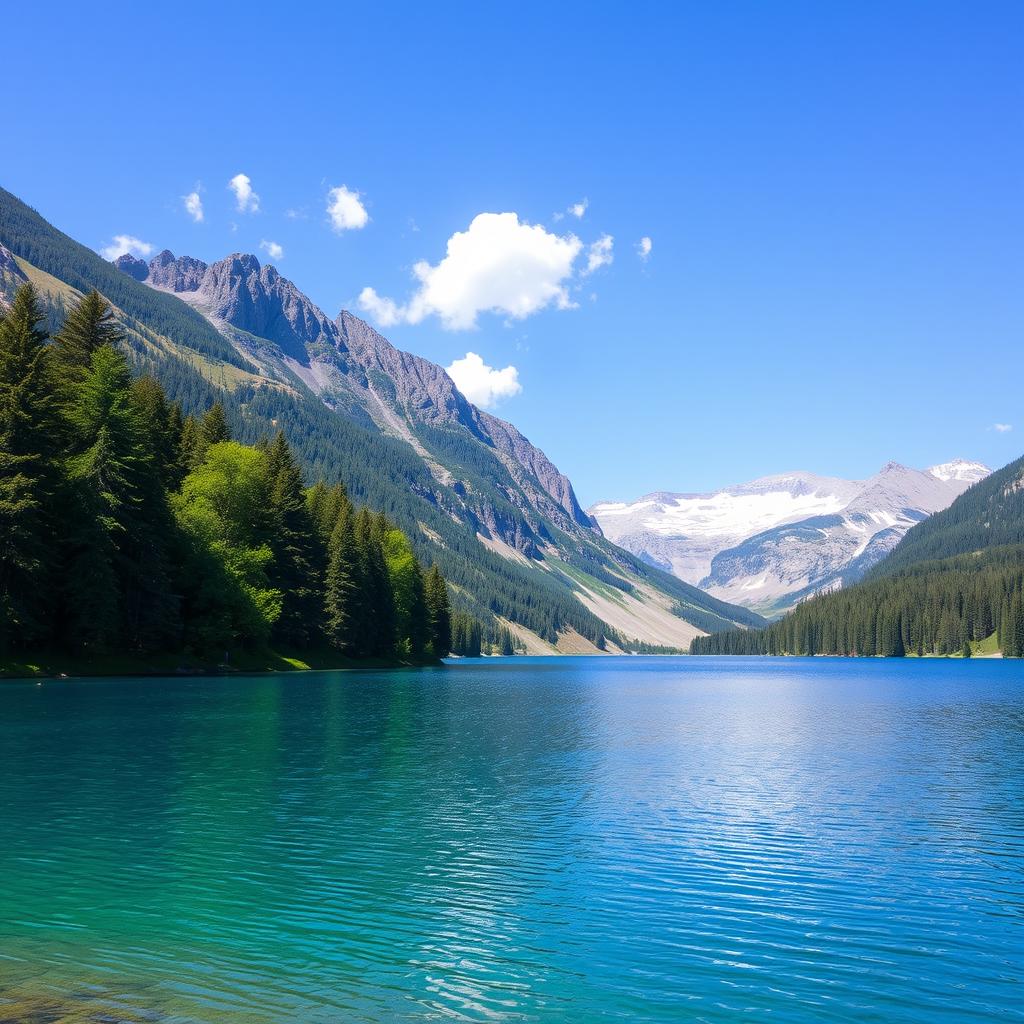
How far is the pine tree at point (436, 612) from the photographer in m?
169

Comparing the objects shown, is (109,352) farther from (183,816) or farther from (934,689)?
(934,689)

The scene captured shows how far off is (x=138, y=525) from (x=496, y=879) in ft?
215

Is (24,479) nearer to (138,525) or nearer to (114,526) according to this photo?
(114,526)

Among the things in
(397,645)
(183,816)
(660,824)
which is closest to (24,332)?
(183,816)

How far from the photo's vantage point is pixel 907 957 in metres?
15.5

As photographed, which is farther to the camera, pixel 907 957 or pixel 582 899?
pixel 582 899

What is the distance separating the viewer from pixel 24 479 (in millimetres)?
64250

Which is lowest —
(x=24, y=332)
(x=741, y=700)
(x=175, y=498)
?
(x=741, y=700)

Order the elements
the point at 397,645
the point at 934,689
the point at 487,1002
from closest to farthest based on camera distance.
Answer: the point at 487,1002
the point at 934,689
the point at 397,645

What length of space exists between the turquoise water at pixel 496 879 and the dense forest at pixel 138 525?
27.9 m

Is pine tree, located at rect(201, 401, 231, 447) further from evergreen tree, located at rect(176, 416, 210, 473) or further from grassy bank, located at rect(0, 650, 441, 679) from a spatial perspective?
grassy bank, located at rect(0, 650, 441, 679)

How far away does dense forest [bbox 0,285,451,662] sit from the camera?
66.9 meters

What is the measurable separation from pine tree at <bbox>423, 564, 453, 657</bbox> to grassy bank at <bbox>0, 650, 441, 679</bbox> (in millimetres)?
46544

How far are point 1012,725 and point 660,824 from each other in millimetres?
41399
